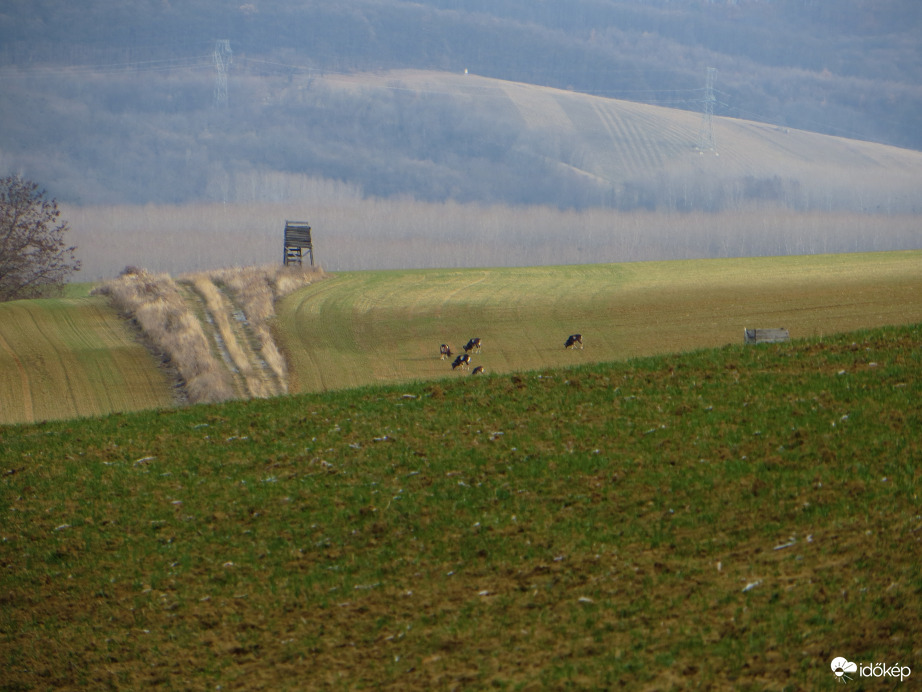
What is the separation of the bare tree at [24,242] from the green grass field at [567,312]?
19.0 metres

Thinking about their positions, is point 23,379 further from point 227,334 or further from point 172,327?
point 227,334

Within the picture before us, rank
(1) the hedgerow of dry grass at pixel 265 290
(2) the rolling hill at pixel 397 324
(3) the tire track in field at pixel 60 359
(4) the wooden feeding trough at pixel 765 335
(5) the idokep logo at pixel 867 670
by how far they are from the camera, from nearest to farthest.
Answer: (5) the idokep logo at pixel 867 670, (4) the wooden feeding trough at pixel 765 335, (3) the tire track in field at pixel 60 359, (2) the rolling hill at pixel 397 324, (1) the hedgerow of dry grass at pixel 265 290

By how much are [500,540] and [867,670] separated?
5.05m

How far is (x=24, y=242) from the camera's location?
212 feet

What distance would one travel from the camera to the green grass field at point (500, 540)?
900 centimetres

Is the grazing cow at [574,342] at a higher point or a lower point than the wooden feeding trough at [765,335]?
lower

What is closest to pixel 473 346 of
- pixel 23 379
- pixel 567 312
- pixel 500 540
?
pixel 567 312

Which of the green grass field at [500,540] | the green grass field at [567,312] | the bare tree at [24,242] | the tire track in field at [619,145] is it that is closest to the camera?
the green grass field at [500,540]

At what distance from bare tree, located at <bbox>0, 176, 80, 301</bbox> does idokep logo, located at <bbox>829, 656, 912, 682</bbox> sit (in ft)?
208

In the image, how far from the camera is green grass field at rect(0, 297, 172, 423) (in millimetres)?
38094

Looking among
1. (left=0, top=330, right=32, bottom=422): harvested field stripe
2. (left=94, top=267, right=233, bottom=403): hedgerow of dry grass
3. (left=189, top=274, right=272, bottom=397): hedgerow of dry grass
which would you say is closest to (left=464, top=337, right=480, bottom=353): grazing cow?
(left=189, top=274, right=272, bottom=397): hedgerow of dry grass

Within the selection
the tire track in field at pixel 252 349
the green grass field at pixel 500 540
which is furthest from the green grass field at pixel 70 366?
the green grass field at pixel 500 540

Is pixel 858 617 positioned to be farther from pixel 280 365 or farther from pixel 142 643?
pixel 280 365

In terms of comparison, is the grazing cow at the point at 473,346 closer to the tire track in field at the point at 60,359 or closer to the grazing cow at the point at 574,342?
the grazing cow at the point at 574,342
